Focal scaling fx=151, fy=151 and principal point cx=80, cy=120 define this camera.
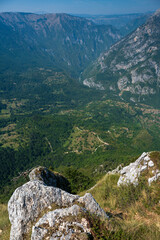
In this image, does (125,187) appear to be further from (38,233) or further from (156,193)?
(38,233)

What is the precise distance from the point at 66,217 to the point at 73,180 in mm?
21227

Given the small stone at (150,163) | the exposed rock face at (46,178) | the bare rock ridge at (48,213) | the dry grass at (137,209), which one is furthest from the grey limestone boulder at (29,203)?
the exposed rock face at (46,178)

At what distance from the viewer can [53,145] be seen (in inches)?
5940

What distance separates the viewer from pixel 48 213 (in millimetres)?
8430

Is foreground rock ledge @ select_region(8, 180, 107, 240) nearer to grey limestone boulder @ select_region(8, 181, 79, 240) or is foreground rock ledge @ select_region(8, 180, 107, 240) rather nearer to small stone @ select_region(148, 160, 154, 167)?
grey limestone boulder @ select_region(8, 181, 79, 240)

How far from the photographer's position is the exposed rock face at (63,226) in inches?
283

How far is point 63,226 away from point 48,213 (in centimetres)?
123

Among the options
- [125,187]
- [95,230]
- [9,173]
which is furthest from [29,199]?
[9,173]

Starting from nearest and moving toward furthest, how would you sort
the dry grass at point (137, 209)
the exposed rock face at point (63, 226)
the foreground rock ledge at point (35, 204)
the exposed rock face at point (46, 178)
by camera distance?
1. the exposed rock face at point (63, 226)
2. the dry grass at point (137, 209)
3. the foreground rock ledge at point (35, 204)
4. the exposed rock face at point (46, 178)

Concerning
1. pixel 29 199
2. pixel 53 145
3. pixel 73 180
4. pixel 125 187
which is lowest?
pixel 53 145

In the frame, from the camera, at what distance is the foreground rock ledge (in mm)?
8945

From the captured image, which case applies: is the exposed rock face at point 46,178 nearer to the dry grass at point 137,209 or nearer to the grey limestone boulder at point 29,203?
the dry grass at point 137,209

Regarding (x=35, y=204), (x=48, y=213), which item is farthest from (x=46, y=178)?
(x=48, y=213)

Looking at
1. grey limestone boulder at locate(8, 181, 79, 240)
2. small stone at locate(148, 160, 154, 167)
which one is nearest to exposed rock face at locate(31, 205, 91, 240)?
grey limestone boulder at locate(8, 181, 79, 240)
